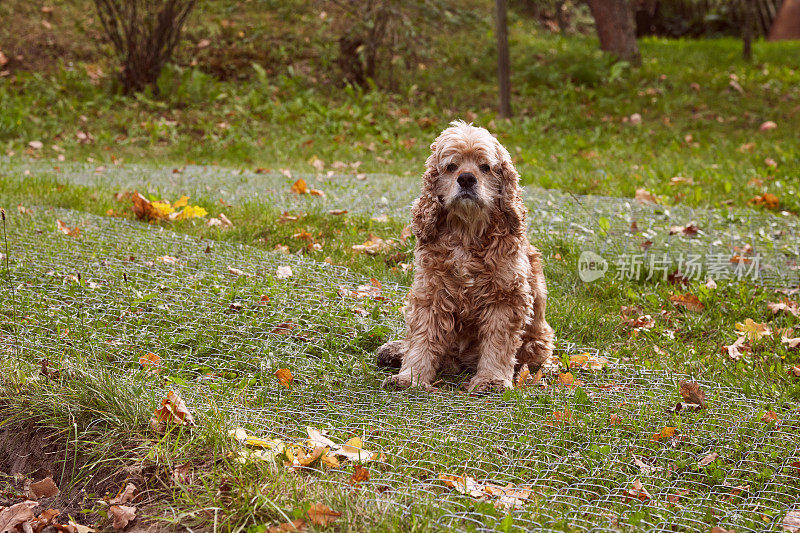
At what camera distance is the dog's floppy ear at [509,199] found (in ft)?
12.8

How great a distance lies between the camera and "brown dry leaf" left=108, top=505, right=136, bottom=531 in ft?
9.20

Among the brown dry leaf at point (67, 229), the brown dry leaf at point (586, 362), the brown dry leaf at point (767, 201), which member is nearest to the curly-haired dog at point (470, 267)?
the brown dry leaf at point (586, 362)

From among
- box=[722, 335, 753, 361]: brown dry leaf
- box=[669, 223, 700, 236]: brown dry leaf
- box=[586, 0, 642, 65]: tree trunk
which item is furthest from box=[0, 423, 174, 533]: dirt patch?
box=[586, 0, 642, 65]: tree trunk

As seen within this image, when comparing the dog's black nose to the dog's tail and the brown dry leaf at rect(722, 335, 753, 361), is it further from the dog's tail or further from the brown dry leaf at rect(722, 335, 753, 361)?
the brown dry leaf at rect(722, 335, 753, 361)

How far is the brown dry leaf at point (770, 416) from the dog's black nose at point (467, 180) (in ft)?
5.80

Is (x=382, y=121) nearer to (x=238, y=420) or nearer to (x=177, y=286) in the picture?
(x=177, y=286)

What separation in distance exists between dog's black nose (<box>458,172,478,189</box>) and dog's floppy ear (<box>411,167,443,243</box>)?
22cm

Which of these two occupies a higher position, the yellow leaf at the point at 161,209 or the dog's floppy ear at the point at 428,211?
the dog's floppy ear at the point at 428,211

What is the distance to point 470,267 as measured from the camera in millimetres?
3846

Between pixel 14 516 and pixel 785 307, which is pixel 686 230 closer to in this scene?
pixel 785 307

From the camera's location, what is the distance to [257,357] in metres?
4.18

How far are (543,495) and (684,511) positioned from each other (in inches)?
20.4

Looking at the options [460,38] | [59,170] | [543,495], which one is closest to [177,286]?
[543,495]

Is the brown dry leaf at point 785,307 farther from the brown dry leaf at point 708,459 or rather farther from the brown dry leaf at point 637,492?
the brown dry leaf at point 637,492
